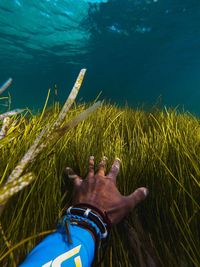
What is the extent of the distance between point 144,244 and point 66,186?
697 mm

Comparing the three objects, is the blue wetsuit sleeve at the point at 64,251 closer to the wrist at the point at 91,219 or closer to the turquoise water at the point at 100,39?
the wrist at the point at 91,219

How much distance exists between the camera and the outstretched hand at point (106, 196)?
1403mm

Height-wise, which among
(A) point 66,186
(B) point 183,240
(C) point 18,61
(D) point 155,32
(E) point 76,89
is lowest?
(C) point 18,61

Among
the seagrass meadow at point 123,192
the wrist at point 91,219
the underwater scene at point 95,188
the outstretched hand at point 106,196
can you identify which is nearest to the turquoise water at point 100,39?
the underwater scene at point 95,188

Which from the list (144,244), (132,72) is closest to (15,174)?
(144,244)

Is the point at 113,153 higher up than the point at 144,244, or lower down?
higher up

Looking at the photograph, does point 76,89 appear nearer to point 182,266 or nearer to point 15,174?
point 15,174

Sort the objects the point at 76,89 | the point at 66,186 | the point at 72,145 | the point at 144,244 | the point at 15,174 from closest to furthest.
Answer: the point at 15,174 < the point at 76,89 < the point at 144,244 < the point at 66,186 < the point at 72,145

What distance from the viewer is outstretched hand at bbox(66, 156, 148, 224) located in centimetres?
140

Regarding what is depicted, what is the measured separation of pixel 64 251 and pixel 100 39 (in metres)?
29.6

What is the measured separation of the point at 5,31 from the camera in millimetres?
25469

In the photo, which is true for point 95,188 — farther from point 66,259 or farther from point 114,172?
point 66,259

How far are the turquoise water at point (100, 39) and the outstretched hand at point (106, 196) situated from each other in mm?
4241

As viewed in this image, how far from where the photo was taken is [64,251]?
105 centimetres
